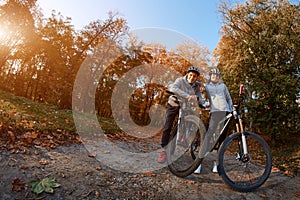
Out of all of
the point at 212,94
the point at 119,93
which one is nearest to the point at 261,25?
the point at 212,94

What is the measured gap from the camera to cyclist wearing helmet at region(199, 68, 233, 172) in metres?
3.84

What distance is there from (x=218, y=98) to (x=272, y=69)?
23.0 feet

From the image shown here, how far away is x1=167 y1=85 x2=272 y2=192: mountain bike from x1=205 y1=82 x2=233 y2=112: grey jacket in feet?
0.89

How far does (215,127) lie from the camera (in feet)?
12.8

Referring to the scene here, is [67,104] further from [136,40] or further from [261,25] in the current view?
[261,25]

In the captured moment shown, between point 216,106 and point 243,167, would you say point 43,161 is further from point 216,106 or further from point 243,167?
point 243,167

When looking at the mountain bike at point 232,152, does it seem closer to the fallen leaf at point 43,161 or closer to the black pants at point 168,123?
the black pants at point 168,123

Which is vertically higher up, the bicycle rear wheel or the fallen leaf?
the bicycle rear wheel

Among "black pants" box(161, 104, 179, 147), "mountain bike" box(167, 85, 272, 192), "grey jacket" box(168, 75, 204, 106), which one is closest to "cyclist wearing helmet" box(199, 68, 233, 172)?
"mountain bike" box(167, 85, 272, 192)

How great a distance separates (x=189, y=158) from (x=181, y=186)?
1249mm

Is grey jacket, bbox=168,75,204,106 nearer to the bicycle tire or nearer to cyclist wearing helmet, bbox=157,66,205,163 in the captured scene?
cyclist wearing helmet, bbox=157,66,205,163

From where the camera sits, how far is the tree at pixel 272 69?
30.0 feet

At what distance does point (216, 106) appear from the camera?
13.4 feet

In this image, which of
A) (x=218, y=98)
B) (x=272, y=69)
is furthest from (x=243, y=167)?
(x=272, y=69)
